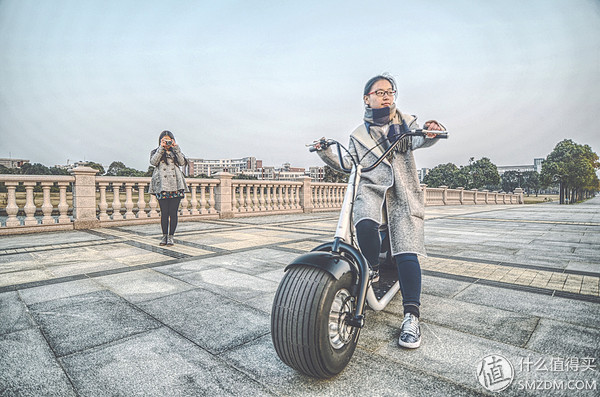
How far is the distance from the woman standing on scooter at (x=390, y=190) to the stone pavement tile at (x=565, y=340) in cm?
75

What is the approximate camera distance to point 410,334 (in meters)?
1.99

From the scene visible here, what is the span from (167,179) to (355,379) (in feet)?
16.1

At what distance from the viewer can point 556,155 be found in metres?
50.2

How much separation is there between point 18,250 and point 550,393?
6877mm

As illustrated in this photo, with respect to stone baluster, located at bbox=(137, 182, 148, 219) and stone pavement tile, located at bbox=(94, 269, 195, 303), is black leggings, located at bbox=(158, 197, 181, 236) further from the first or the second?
stone baluster, located at bbox=(137, 182, 148, 219)

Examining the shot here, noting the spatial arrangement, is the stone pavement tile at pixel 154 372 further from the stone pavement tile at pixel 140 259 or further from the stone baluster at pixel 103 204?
the stone baluster at pixel 103 204

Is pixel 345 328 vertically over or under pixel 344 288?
under

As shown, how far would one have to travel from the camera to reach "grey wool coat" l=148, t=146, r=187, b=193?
5.64 metres

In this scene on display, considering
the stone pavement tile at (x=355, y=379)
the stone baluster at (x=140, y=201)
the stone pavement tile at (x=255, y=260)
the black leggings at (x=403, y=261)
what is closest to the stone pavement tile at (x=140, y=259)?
the stone pavement tile at (x=255, y=260)

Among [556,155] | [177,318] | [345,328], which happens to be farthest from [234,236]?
[556,155]

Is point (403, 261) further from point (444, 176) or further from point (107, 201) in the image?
point (444, 176)

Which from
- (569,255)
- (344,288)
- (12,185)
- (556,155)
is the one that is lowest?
(569,255)

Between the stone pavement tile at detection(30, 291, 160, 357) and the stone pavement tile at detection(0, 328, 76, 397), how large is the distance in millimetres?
81

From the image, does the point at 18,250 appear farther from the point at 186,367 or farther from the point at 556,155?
the point at 556,155
